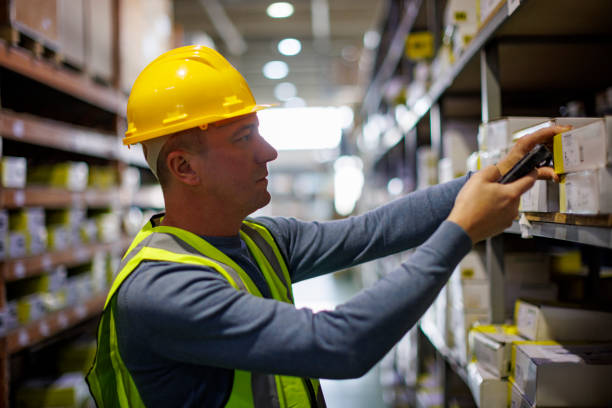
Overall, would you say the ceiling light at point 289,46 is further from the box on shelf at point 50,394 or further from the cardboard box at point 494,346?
the cardboard box at point 494,346

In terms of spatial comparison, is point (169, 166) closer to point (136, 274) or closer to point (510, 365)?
point (136, 274)

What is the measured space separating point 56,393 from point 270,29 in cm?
939

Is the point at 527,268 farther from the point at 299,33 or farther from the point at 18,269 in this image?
the point at 299,33

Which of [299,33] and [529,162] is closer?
[529,162]

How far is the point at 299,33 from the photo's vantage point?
11.3 m

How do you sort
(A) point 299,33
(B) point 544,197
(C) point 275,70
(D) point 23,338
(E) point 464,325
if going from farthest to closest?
(C) point 275,70
(A) point 299,33
(D) point 23,338
(E) point 464,325
(B) point 544,197

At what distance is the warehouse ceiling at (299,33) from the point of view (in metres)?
9.34

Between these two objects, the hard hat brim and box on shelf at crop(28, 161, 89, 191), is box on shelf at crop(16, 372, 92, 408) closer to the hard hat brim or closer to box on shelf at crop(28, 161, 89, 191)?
box on shelf at crop(28, 161, 89, 191)

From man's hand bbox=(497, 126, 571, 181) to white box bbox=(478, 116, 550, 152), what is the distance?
0.20 meters

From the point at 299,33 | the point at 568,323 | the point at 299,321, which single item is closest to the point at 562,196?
the point at 568,323

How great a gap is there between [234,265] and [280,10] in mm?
9374

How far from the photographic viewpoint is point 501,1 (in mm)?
1523

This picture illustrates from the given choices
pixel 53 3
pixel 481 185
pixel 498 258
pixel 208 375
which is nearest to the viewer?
pixel 481 185

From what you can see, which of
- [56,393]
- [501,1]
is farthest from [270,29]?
[501,1]
